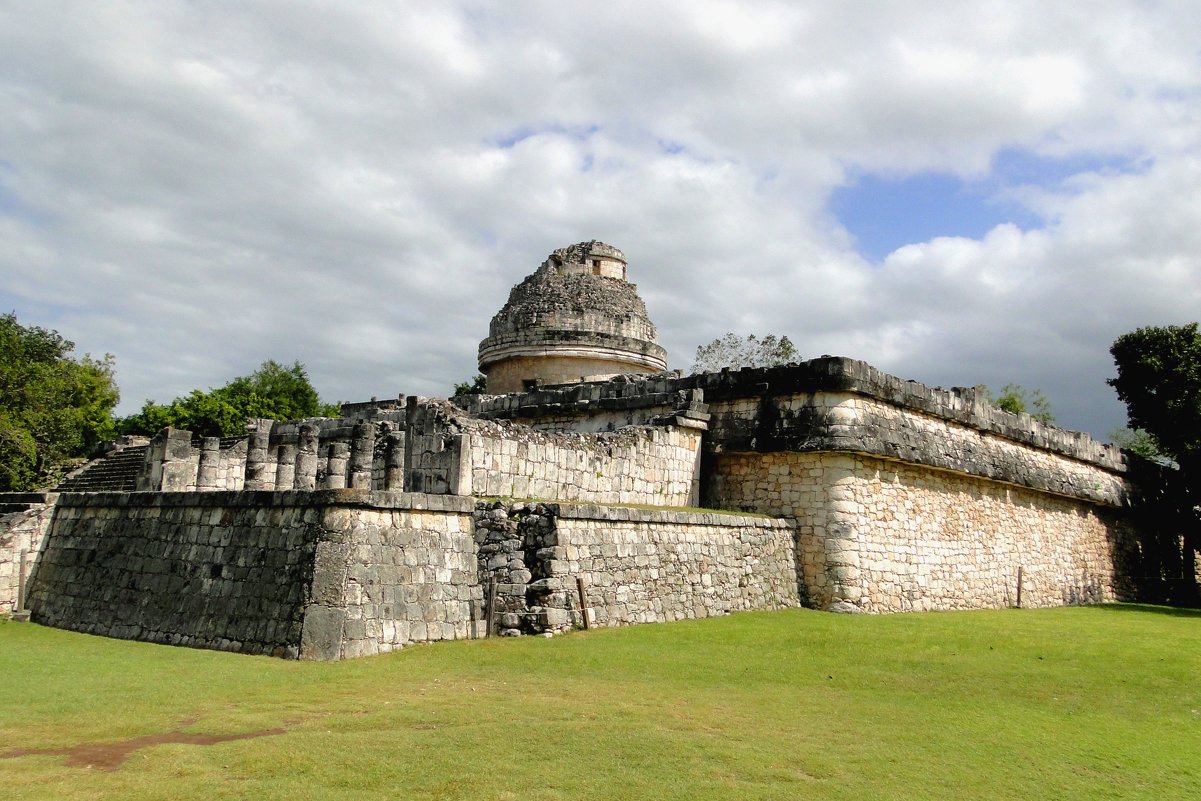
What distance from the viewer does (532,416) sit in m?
19.8

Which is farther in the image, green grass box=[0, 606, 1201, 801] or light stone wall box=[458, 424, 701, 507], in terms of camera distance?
light stone wall box=[458, 424, 701, 507]

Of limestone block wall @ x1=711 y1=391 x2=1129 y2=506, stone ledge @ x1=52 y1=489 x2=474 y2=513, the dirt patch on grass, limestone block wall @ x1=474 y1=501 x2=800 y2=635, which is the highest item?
limestone block wall @ x1=711 y1=391 x2=1129 y2=506

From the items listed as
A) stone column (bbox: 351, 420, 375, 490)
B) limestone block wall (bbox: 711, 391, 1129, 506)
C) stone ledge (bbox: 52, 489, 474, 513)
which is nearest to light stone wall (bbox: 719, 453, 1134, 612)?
limestone block wall (bbox: 711, 391, 1129, 506)

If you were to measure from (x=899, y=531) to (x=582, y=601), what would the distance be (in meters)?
7.93

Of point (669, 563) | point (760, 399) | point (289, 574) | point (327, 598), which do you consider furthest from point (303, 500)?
point (760, 399)

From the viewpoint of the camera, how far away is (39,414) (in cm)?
3189

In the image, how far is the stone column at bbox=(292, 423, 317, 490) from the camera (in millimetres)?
14405

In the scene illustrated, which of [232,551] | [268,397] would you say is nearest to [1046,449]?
[232,551]

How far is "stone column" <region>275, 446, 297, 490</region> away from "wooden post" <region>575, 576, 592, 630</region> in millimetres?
5118

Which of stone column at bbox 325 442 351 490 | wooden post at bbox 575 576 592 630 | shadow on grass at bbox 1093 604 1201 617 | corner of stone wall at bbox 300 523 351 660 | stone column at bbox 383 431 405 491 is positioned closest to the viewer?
corner of stone wall at bbox 300 523 351 660

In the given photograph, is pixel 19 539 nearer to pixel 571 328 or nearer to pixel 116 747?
pixel 116 747

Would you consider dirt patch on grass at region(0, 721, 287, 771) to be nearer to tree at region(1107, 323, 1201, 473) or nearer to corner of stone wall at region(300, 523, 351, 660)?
corner of stone wall at region(300, 523, 351, 660)

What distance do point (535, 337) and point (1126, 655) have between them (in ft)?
50.4

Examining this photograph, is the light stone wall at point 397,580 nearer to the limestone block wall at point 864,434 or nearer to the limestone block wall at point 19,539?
the limestone block wall at point 864,434
